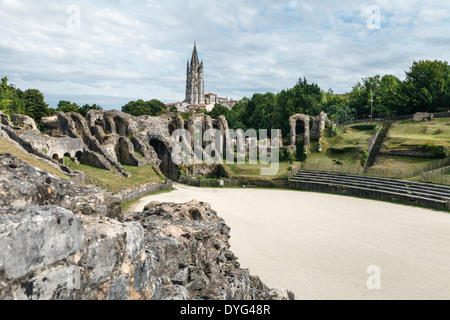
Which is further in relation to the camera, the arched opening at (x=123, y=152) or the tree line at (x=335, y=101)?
the tree line at (x=335, y=101)

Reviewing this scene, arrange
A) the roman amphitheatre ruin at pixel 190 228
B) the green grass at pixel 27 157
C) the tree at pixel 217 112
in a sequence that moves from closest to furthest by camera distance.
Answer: the roman amphitheatre ruin at pixel 190 228 < the green grass at pixel 27 157 < the tree at pixel 217 112

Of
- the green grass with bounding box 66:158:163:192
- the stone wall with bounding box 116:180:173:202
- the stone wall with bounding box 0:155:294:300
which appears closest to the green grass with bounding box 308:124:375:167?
the stone wall with bounding box 116:180:173:202

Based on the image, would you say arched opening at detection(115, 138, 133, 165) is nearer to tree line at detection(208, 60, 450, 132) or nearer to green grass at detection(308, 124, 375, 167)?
green grass at detection(308, 124, 375, 167)

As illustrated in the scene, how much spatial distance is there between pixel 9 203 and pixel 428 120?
139 ft

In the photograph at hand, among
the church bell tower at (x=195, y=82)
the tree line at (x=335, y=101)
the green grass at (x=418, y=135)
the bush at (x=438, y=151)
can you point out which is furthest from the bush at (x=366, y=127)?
the church bell tower at (x=195, y=82)

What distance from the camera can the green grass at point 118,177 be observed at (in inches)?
826

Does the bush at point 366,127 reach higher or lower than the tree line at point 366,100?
lower

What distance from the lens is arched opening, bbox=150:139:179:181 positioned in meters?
29.7

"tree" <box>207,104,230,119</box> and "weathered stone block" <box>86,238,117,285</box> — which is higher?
"tree" <box>207,104,230,119</box>

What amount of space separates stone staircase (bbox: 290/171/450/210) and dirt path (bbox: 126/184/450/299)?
129 centimetres

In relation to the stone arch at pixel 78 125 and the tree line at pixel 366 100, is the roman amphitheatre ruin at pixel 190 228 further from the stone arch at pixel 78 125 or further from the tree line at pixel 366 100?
the tree line at pixel 366 100

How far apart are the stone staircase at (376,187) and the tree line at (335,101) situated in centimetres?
1869

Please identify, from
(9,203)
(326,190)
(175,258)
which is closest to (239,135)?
(326,190)

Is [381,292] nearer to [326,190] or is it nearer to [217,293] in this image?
[217,293]
